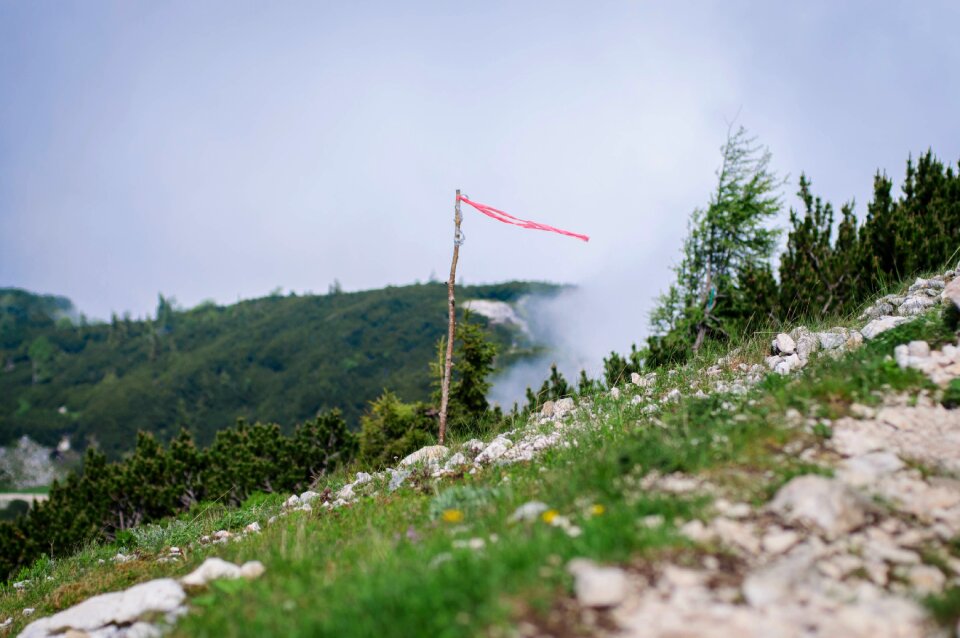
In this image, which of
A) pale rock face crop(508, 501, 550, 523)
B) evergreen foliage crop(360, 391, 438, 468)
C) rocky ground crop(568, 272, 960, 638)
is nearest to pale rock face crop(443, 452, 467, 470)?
pale rock face crop(508, 501, 550, 523)

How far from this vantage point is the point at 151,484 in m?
27.9

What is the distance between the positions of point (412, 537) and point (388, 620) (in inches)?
59.4

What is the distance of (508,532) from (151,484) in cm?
2959

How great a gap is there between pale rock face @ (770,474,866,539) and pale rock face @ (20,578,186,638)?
4262mm

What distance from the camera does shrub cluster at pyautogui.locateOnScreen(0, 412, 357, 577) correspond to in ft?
86.3

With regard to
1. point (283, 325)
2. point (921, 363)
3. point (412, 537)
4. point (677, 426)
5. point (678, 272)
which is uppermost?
→ point (283, 325)

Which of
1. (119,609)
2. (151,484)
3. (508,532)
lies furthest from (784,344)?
(151,484)

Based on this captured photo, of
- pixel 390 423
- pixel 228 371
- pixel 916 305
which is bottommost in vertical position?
pixel 390 423

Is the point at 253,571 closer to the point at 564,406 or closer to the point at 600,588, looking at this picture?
the point at 600,588

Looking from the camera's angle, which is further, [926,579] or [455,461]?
[455,461]

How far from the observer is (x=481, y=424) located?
35.3 feet

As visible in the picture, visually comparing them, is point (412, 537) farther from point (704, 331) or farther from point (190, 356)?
point (190, 356)

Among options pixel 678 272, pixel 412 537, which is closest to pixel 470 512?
pixel 412 537

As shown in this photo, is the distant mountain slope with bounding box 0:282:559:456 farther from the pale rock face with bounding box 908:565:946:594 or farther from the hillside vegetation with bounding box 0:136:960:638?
the pale rock face with bounding box 908:565:946:594
